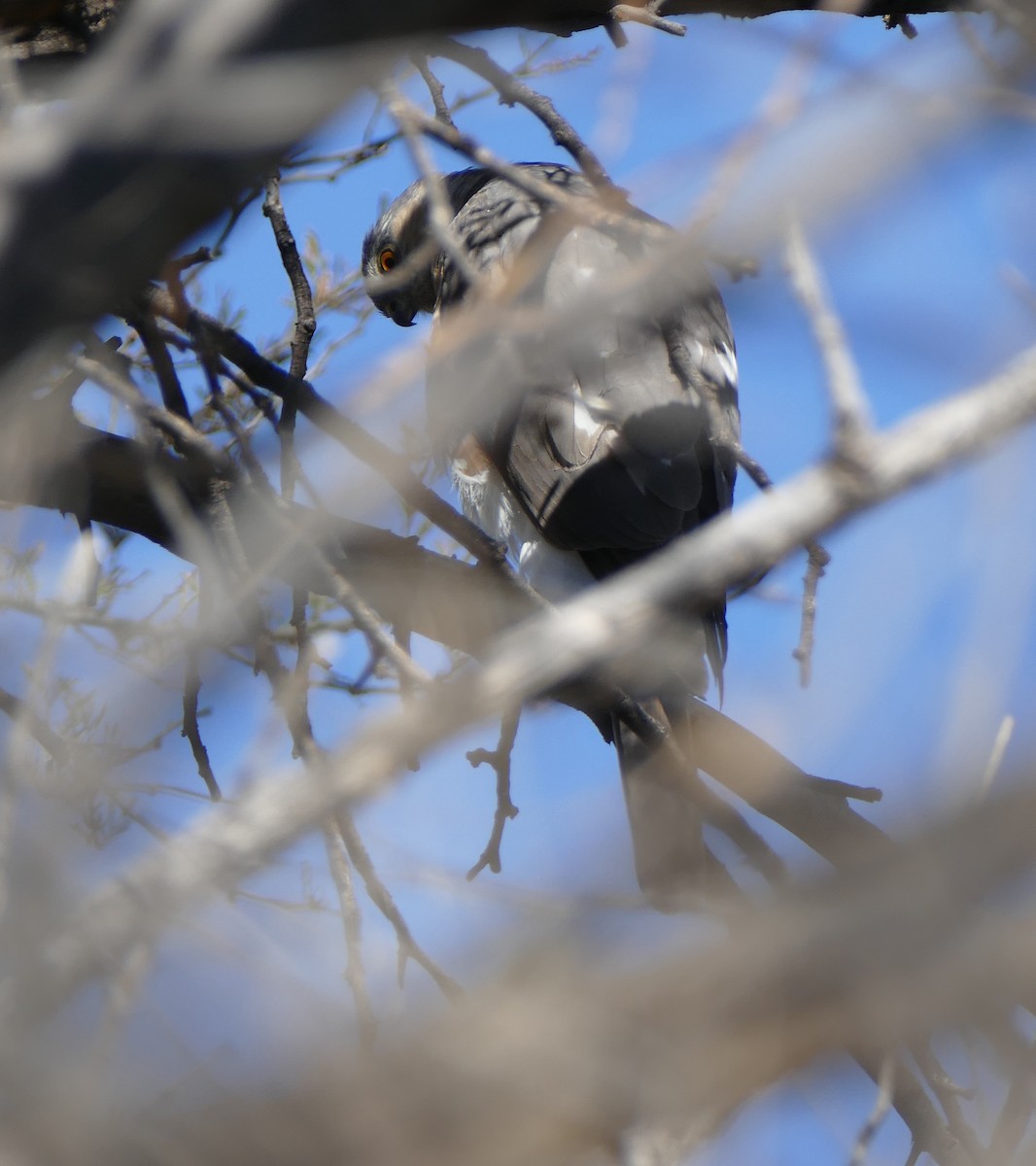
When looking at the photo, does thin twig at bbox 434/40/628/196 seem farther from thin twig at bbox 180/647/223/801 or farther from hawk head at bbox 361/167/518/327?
hawk head at bbox 361/167/518/327

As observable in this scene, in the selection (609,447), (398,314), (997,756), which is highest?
(997,756)

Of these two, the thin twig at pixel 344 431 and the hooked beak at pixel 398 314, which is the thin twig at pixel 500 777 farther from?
the hooked beak at pixel 398 314

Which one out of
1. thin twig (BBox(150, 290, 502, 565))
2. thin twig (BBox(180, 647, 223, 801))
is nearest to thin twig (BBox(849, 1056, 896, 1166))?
thin twig (BBox(150, 290, 502, 565))

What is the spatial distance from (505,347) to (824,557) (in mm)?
723

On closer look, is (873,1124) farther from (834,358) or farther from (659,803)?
(659,803)

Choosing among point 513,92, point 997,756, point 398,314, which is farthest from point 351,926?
point 398,314

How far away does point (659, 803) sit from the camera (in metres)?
2.50

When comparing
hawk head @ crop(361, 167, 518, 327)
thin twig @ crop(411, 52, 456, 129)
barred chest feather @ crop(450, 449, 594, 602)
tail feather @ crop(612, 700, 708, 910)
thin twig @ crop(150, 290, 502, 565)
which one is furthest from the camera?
hawk head @ crop(361, 167, 518, 327)

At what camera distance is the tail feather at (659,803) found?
6.26 feet

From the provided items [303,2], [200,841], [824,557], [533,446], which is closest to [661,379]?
[533,446]

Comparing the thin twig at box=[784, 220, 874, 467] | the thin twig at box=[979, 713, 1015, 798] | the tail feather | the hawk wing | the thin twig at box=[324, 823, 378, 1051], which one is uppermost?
the thin twig at box=[784, 220, 874, 467]

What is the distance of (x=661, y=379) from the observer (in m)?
3.26

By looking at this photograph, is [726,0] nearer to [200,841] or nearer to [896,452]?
[896,452]

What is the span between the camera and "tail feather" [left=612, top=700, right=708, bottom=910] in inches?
75.2
